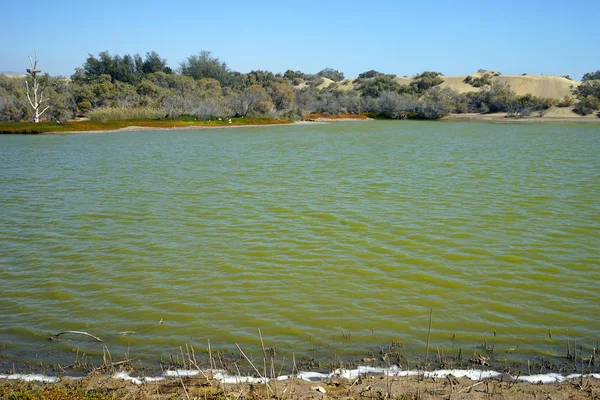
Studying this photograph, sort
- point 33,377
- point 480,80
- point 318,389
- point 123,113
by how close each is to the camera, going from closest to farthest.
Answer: point 318,389
point 33,377
point 123,113
point 480,80

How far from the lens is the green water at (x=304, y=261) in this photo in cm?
570

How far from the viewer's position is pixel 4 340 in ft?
18.1

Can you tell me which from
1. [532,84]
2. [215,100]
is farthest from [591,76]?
[215,100]

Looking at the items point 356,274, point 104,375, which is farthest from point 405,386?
point 356,274

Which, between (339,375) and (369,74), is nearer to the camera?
(339,375)

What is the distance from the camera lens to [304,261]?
8031 millimetres

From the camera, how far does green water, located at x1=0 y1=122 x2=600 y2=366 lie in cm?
570

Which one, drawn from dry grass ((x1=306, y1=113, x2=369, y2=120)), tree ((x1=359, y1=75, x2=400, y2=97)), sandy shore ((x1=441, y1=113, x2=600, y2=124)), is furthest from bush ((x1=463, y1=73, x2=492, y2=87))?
dry grass ((x1=306, y1=113, x2=369, y2=120))

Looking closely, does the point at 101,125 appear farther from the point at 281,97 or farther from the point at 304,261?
the point at 304,261

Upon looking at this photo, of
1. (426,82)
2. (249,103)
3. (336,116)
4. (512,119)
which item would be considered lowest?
(512,119)

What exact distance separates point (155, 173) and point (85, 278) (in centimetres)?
1063

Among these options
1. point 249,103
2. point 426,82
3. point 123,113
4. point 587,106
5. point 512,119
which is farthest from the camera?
point 426,82

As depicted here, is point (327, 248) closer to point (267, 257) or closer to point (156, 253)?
point (267, 257)

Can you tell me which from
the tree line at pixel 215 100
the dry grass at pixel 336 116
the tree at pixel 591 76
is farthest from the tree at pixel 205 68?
the tree at pixel 591 76
